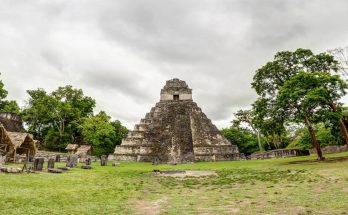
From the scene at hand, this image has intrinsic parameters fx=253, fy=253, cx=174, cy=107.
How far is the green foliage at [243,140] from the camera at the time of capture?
40.5m

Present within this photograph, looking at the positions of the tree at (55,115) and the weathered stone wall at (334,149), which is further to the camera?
the tree at (55,115)

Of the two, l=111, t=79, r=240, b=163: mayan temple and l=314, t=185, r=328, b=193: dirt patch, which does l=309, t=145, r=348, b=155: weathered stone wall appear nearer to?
l=111, t=79, r=240, b=163: mayan temple

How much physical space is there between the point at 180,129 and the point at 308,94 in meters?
16.9

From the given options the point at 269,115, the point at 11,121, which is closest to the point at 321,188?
the point at 269,115

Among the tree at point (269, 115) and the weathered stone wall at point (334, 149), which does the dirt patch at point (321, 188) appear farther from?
the weathered stone wall at point (334, 149)

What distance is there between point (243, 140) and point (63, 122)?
30445 mm

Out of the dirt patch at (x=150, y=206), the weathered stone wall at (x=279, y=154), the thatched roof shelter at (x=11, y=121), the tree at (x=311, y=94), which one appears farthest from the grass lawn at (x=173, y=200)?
the thatched roof shelter at (x=11, y=121)

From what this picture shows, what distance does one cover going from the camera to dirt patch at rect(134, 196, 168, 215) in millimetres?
5402

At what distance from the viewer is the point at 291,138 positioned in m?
44.4

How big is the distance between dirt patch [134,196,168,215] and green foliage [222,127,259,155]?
3554 cm

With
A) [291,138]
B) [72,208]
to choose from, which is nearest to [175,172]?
[72,208]

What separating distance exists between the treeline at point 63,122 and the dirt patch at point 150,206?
109ft

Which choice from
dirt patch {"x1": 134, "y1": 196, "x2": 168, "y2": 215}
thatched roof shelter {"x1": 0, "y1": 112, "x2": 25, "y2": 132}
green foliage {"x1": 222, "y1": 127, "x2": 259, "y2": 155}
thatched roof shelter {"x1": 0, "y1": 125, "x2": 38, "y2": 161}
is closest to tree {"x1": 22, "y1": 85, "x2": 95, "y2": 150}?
thatched roof shelter {"x1": 0, "y1": 112, "x2": 25, "y2": 132}

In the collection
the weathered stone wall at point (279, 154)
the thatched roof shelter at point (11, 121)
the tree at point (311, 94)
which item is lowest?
the weathered stone wall at point (279, 154)
